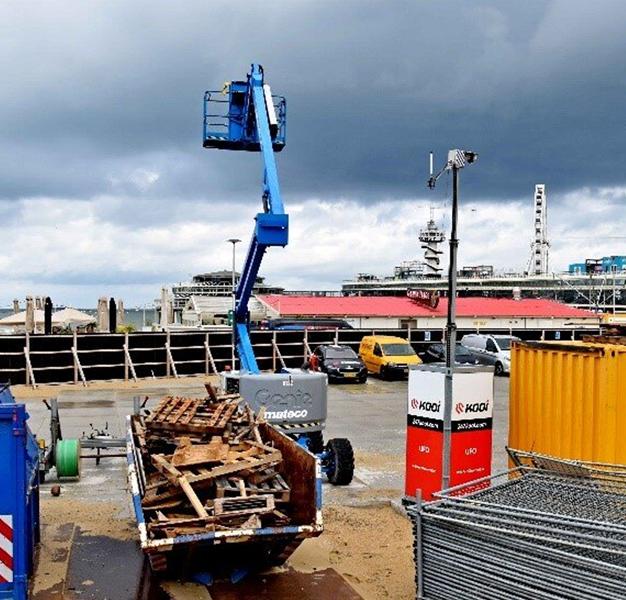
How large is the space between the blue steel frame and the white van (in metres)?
17.7

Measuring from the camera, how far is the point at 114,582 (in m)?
8.67

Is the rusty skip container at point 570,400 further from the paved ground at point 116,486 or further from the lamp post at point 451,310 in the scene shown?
the paved ground at point 116,486

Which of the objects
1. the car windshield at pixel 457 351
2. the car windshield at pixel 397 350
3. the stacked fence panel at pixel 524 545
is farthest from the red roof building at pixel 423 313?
A: the stacked fence panel at pixel 524 545

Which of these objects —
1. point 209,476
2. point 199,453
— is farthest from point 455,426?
point 209,476

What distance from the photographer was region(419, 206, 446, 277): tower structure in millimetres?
133375

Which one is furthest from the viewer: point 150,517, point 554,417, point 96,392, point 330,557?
point 96,392

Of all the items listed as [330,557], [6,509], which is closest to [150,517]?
[6,509]

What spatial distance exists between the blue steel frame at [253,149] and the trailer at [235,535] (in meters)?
5.16

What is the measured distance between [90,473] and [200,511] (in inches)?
266

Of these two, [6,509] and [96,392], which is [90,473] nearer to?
[6,509]

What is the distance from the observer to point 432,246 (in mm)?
136250

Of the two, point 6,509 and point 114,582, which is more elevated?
point 6,509

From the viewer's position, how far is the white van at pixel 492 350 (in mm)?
32375

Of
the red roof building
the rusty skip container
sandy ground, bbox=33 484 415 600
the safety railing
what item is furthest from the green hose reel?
the red roof building
